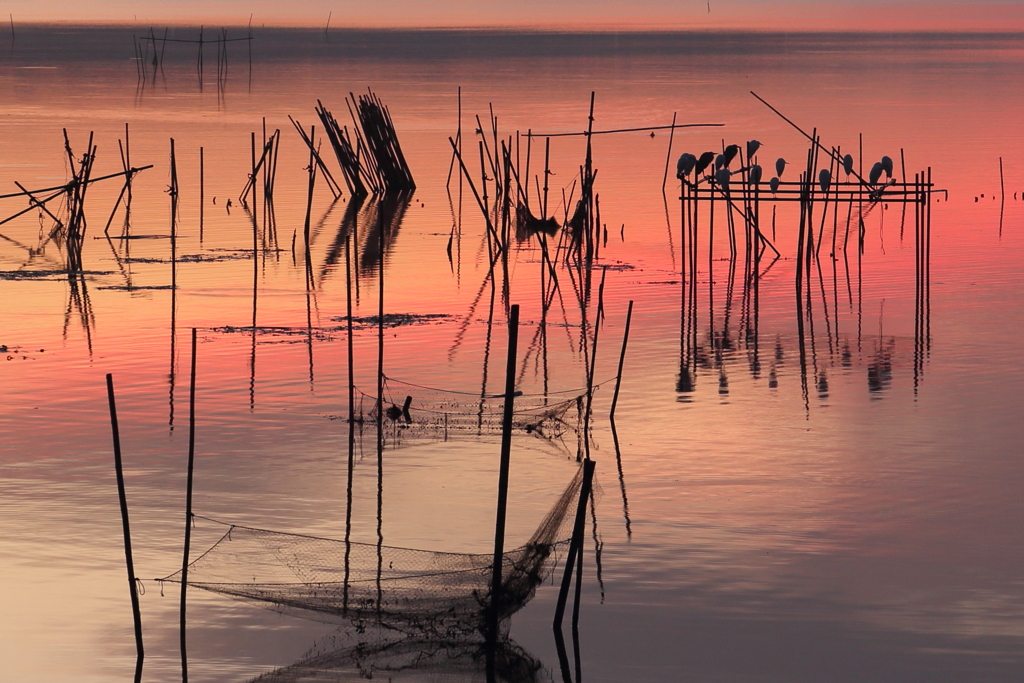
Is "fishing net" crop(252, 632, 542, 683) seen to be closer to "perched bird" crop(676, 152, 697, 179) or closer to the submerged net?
the submerged net

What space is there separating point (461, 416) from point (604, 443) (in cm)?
106

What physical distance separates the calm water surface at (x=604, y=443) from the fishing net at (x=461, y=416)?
0.18 meters

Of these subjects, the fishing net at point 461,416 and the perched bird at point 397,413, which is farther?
the perched bird at point 397,413

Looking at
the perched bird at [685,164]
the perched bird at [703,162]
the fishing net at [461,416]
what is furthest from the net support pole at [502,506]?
the perched bird at [703,162]

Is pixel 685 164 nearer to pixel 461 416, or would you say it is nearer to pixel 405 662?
pixel 461 416

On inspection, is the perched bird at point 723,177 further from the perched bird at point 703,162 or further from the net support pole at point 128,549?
the net support pole at point 128,549

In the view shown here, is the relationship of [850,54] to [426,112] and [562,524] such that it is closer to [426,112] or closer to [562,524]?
[426,112]

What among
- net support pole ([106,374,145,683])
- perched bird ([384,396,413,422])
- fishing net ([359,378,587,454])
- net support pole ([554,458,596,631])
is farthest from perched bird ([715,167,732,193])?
net support pole ([106,374,145,683])

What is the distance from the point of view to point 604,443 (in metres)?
10.0

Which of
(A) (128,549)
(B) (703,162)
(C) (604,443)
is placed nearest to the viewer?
(A) (128,549)

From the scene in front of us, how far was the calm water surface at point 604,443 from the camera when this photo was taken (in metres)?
6.95

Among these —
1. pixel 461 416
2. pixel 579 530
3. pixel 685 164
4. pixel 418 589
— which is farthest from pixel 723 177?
pixel 418 589

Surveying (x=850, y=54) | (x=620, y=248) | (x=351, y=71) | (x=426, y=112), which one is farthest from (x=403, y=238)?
(x=850, y=54)

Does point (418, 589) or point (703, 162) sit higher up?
point (703, 162)
